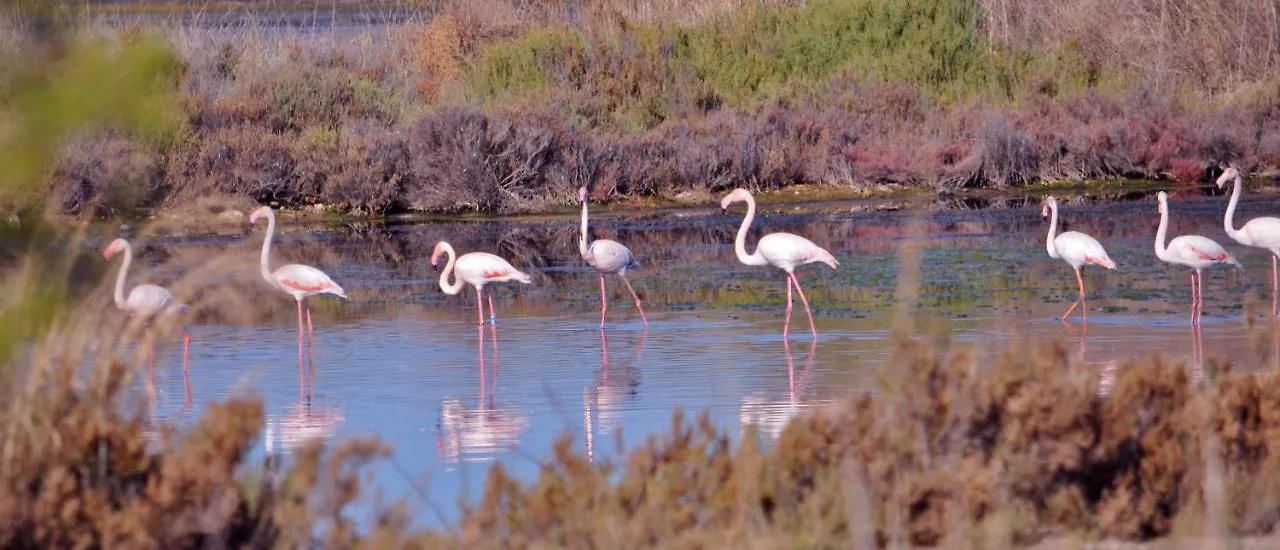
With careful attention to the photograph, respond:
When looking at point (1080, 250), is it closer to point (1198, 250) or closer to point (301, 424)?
point (1198, 250)

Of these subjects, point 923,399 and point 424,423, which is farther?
point 424,423

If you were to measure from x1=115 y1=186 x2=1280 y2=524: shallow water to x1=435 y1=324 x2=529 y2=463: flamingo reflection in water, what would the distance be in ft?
0.08

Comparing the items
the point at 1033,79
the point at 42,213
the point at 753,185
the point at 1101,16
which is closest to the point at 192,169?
the point at 753,185

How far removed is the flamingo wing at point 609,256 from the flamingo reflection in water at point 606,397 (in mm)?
2532

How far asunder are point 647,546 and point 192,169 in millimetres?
18977

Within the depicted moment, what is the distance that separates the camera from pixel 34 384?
5621 millimetres

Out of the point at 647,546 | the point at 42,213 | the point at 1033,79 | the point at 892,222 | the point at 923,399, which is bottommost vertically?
the point at 647,546

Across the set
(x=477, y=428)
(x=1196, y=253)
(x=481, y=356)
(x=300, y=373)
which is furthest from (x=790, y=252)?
(x=477, y=428)

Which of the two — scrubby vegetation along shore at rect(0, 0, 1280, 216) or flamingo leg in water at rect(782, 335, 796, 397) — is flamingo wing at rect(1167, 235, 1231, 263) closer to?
flamingo leg in water at rect(782, 335, 796, 397)

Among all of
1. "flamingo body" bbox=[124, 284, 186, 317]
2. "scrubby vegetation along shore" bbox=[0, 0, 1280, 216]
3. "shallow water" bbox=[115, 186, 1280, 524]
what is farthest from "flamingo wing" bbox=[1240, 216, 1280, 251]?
"scrubby vegetation along shore" bbox=[0, 0, 1280, 216]

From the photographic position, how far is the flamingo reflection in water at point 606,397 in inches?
386

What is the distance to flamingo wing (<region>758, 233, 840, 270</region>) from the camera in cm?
1545

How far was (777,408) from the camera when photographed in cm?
1030

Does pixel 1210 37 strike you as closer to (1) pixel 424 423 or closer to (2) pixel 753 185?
(2) pixel 753 185
